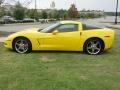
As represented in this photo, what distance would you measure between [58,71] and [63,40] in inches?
135

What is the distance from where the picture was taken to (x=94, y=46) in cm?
1112

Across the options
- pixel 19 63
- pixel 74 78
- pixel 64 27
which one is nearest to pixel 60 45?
pixel 64 27

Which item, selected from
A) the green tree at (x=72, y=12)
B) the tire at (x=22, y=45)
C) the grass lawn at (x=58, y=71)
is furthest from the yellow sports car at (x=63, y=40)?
the green tree at (x=72, y=12)

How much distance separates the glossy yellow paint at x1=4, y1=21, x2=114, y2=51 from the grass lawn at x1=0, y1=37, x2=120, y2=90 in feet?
1.02

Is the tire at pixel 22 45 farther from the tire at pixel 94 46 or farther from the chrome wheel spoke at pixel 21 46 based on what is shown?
the tire at pixel 94 46

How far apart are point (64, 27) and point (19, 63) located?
3009 mm

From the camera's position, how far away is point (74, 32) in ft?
36.5

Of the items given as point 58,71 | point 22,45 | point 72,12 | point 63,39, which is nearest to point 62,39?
point 63,39

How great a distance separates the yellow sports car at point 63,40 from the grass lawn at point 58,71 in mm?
292

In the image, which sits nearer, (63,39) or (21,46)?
(21,46)

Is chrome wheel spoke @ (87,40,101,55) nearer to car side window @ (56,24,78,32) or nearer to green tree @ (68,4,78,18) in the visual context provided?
car side window @ (56,24,78,32)

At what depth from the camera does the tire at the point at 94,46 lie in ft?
36.2

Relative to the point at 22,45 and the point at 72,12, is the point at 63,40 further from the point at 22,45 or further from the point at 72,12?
the point at 72,12

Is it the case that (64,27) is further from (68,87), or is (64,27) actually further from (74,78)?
(68,87)
